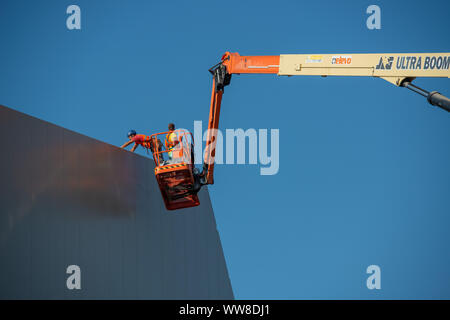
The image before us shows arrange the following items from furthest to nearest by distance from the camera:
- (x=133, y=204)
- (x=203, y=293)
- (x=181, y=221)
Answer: (x=203, y=293) < (x=181, y=221) < (x=133, y=204)

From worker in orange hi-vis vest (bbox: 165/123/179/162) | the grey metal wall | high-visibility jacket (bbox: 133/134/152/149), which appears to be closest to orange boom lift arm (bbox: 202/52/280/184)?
worker in orange hi-vis vest (bbox: 165/123/179/162)

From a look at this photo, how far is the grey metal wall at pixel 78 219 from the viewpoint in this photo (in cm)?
838

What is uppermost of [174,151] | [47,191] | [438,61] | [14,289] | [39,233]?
[438,61]

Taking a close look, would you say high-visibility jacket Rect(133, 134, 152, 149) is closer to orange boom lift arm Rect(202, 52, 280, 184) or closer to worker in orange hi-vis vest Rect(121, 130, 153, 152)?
worker in orange hi-vis vest Rect(121, 130, 153, 152)

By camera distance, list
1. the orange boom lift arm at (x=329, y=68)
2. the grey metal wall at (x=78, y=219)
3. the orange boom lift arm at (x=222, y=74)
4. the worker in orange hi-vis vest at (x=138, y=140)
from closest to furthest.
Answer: the grey metal wall at (x=78, y=219)
the orange boom lift arm at (x=329, y=68)
the orange boom lift arm at (x=222, y=74)
the worker in orange hi-vis vest at (x=138, y=140)

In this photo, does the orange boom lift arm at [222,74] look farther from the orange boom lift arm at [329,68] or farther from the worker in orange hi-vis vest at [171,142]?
the worker in orange hi-vis vest at [171,142]

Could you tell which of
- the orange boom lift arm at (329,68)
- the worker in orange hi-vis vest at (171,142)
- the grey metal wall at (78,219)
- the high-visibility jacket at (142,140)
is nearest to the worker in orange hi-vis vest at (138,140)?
the high-visibility jacket at (142,140)

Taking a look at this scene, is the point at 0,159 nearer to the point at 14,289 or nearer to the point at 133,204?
the point at 14,289

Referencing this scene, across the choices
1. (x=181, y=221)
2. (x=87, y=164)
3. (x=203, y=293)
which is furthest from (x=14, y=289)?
(x=203, y=293)

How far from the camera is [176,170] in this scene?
12.4 m

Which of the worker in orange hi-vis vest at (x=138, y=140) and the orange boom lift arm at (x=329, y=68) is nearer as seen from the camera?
the orange boom lift arm at (x=329, y=68)

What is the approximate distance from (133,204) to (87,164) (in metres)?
3.13

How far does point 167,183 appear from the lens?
1277cm

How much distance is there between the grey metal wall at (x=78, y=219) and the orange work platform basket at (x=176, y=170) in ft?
3.54
